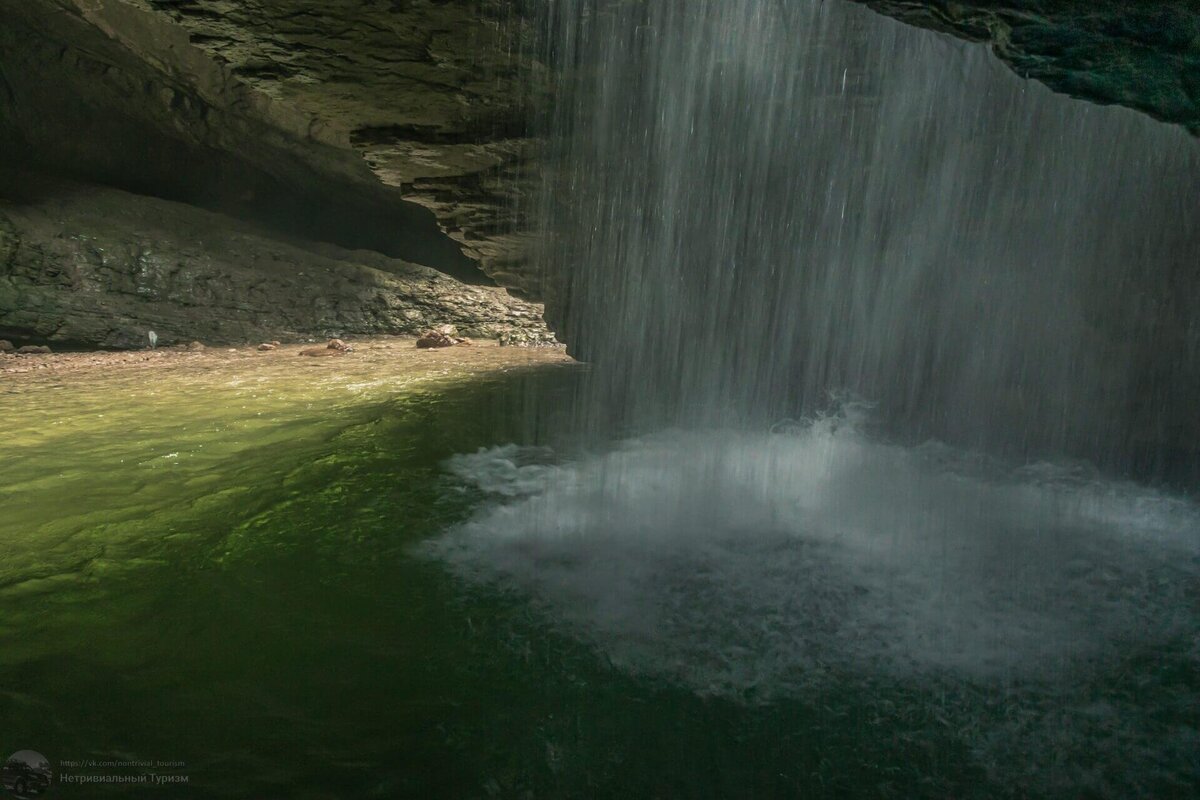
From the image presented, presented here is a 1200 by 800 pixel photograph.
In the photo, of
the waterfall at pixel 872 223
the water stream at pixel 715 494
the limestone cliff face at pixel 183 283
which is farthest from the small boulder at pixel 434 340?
the waterfall at pixel 872 223

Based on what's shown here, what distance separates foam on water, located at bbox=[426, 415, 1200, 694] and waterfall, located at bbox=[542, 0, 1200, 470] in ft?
3.84

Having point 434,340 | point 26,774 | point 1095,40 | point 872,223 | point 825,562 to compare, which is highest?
point 1095,40

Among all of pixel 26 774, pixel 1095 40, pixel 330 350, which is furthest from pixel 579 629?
pixel 330 350

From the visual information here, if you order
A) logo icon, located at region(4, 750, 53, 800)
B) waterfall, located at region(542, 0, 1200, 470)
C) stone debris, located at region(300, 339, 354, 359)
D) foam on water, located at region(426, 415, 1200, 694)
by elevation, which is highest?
waterfall, located at region(542, 0, 1200, 470)

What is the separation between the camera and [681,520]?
12.6 feet

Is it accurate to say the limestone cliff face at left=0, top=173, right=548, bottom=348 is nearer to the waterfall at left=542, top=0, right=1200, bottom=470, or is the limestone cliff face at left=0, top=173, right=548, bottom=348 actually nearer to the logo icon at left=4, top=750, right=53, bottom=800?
the waterfall at left=542, top=0, right=1200, bottom=470

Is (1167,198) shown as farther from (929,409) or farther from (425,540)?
(425,540)

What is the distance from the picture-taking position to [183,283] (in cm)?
1112

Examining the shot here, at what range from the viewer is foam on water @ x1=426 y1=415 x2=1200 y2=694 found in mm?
2451

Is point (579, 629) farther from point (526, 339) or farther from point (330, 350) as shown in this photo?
point (526, 339)

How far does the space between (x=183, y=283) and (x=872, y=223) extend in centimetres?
1056

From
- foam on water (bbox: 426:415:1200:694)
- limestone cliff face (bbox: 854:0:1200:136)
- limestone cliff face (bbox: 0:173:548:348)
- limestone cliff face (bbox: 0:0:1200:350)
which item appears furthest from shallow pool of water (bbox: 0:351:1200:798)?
limestone cliff face (bbox: 0:173:548:348)

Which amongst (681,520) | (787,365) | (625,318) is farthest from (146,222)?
(681,520)

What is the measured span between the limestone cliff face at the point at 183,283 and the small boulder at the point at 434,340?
119cm
